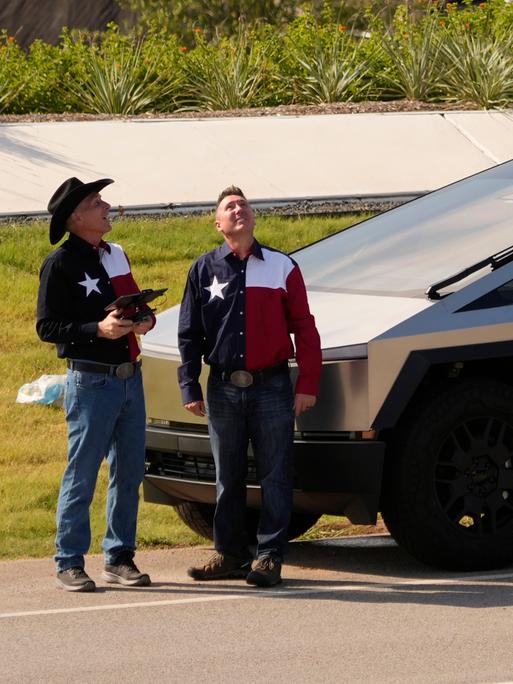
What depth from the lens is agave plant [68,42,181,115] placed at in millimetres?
15648

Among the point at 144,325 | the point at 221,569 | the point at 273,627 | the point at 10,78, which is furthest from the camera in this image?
the point at 10,78

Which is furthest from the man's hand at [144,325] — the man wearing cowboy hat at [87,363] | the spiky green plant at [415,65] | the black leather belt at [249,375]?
the spiky green plant at [415,65]

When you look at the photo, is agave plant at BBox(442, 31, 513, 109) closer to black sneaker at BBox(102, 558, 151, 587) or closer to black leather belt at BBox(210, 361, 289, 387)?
black leather belt at BBox(210, 361, 289, 387)

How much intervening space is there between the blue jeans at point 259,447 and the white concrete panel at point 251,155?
22.3 feet

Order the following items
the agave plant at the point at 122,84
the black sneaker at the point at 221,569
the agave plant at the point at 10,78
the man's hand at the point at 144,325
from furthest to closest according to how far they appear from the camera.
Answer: the agave plant at the point at 122,84 → the agave plant at the point at 10,78 → the black sneaker at the point at 221,569 → the man's hand at the point at 144,325

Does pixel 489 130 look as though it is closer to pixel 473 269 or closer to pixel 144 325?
pixel 473 269

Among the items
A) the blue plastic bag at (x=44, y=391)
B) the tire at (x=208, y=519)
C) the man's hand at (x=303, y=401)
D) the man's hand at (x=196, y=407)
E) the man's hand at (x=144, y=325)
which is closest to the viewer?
the man's hand at (x=303, y=401)

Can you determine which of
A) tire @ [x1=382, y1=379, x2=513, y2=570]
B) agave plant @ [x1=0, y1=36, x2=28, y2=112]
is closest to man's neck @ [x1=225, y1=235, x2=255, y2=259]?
tire @ [x1=382, y1=379, x2=513, y2=570]

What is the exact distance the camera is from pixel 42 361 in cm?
1048

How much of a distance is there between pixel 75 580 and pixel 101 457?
53 centimetres

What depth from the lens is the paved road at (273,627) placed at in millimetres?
5223

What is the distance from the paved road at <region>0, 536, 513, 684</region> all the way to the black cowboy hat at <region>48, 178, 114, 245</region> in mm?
1551

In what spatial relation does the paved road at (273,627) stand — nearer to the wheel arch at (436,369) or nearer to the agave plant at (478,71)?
the wheel arch at (436,369)

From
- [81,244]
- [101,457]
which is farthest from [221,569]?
[81,244]
